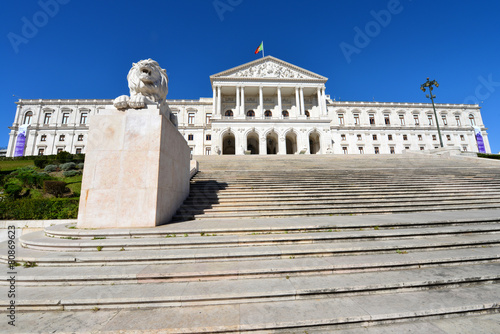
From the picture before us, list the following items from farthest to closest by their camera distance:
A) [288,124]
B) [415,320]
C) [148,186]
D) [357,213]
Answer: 1. [288,124]
2. [357,213]
3. [148,186]
4. [415,320]

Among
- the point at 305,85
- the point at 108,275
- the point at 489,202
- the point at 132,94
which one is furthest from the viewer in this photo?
the point at 305,85

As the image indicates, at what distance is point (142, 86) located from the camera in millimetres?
6363

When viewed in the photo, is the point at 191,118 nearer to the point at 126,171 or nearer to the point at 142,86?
the point at 142,86

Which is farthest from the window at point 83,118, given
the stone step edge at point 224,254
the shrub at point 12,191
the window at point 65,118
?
the stone step edge at point 224,254

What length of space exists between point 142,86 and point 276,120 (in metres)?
32.4

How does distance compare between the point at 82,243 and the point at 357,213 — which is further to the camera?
the point at 357,213

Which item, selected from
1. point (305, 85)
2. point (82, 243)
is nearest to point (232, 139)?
point (305, 85)

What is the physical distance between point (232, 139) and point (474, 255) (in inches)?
1573

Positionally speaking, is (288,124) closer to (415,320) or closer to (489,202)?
(489,202)

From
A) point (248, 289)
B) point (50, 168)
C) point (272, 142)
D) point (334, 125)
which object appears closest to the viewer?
point (248, 289)

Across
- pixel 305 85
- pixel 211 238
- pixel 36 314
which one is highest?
pixel 305 85

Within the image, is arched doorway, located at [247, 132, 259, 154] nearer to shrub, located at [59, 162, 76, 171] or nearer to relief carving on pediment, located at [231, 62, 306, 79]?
relief carving on pediment, located at [231, 62, 306, 79]

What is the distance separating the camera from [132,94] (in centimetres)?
647

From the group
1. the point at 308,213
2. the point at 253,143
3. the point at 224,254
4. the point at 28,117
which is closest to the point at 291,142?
the point at 253,143
